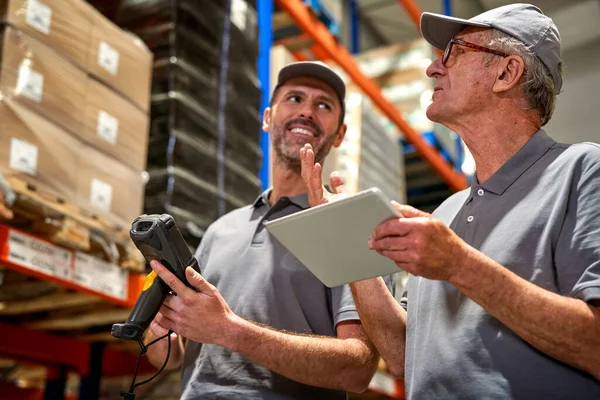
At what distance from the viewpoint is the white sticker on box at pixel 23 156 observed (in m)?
2.67

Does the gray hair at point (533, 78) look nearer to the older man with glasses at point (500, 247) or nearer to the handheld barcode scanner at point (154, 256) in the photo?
the older man with glasses at point (500, 247)

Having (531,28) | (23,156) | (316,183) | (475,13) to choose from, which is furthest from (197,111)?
(475,13)

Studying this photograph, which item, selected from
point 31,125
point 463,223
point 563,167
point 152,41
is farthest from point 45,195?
point 563,167

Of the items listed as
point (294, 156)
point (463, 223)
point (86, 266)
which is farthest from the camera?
point (86, 266)

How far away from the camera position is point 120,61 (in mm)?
3418

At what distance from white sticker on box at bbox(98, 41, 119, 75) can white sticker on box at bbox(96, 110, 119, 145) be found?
23 centimetres

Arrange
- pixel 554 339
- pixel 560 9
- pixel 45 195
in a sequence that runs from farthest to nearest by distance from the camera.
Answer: pixel 560 9 → pixel 45 195 → pixel 554 339

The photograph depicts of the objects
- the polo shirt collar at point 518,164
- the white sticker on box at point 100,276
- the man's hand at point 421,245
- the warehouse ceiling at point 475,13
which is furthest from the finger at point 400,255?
the warehouse ceiling at point 475,13

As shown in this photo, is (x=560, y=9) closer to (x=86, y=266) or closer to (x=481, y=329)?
(x=86, y=266)

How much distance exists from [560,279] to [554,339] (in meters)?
0.16

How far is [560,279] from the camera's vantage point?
1587 mm

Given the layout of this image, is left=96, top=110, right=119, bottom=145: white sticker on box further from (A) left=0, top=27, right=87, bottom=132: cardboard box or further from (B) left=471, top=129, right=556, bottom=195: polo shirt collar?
(B) left=471, top=129, right=556, bottom=195: polo shirt collar

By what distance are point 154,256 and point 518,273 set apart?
88 cm

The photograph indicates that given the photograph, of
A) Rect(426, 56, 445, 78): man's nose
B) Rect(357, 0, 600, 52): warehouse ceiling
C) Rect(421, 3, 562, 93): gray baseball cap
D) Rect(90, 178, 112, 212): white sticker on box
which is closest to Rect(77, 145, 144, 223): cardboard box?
Rect(90, 178, 112, 212): white sticker on box
